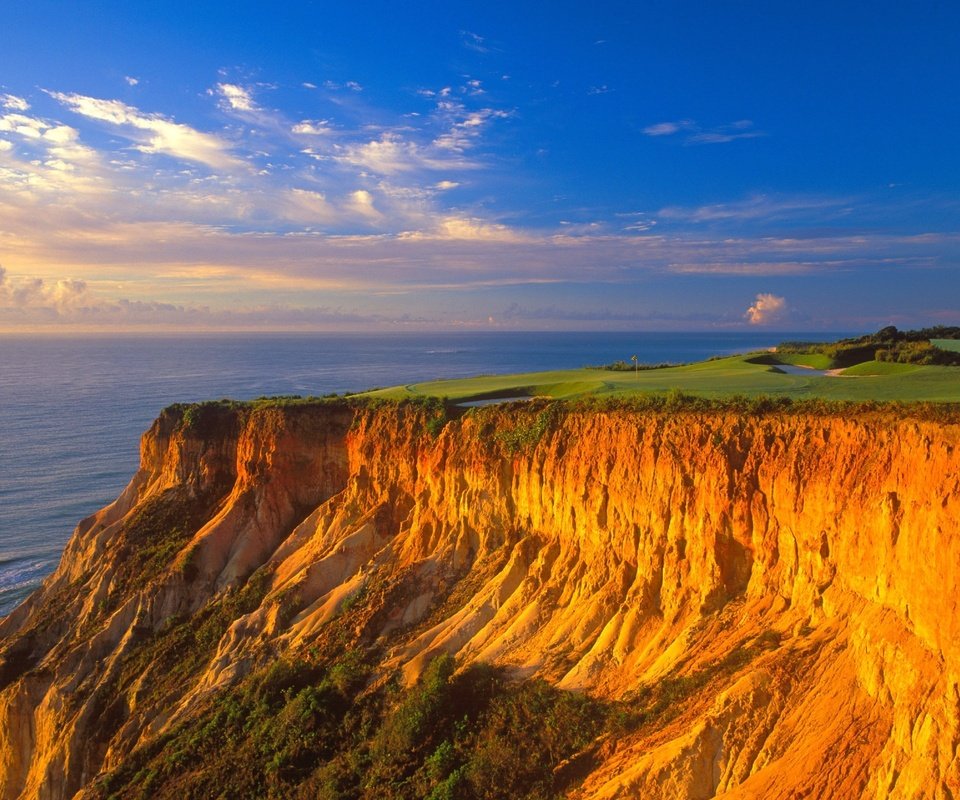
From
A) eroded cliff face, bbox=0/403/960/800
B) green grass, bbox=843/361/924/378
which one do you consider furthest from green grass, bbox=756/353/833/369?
eroded cliff face, bbox=0/403/960/800

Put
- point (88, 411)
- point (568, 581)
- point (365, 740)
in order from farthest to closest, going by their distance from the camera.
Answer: point (88, 411)
point (568, 581)
point (365, 740)

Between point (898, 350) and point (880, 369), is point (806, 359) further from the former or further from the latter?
point (880, 369)

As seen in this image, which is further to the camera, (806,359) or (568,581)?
(806,359)

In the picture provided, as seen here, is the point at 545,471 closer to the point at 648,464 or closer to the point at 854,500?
the point at 648,464

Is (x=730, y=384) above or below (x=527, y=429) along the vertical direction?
above

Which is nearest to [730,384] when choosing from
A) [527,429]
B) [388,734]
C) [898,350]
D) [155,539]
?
[527,429]

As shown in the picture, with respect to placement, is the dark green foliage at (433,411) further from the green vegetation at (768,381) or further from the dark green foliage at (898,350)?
the dark green foliage at (898,350)

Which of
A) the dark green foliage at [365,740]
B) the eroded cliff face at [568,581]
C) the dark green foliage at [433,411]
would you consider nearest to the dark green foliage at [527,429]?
the eroded cliff face at [568,581]
